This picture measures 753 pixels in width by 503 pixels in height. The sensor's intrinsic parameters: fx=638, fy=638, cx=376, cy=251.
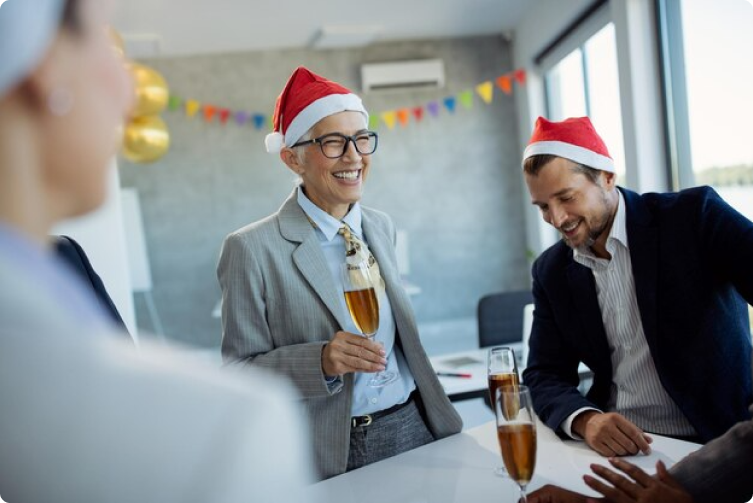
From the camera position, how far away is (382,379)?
5.52 feet

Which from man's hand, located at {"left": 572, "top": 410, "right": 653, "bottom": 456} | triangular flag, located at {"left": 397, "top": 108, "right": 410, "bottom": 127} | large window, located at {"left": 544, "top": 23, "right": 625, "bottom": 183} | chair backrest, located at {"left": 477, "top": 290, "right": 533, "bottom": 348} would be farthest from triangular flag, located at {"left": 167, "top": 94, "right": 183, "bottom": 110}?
man's hand, located at {"left": 572, "top": 410, "right": 653, "bottom": 456}

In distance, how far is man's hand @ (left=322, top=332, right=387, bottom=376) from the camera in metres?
1.45

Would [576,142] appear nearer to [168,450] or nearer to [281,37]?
[168,450]

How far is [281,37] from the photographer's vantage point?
6508 mm

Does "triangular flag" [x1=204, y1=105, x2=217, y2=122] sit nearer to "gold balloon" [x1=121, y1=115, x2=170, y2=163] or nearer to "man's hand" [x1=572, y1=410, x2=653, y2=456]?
"gold balloon" [x1=121, y1=115, x2=170, y2=163]

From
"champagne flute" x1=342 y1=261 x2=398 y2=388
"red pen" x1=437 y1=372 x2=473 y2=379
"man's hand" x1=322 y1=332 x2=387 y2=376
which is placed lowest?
"red pen" x1=437 y1=372 x2=473 y2=379

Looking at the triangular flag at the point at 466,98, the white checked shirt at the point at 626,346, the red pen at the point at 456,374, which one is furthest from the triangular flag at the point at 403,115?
the white checked shirt at the point at 626,346

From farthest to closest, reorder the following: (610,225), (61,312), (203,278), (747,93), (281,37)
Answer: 1. (203,278)
2. (281,37)
3. (747,93)
4. (610,225)
5. (61,312)

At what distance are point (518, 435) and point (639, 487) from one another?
29 cm

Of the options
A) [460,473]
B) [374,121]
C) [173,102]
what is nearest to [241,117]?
[173,102]

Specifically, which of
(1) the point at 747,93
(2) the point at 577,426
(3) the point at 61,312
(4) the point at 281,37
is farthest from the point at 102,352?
(4) the point at 281,37

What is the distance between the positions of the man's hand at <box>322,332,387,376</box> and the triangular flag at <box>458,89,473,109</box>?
19.5ft

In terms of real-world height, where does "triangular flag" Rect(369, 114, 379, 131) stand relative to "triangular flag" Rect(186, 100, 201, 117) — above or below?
below

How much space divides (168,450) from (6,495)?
3.7 inches
